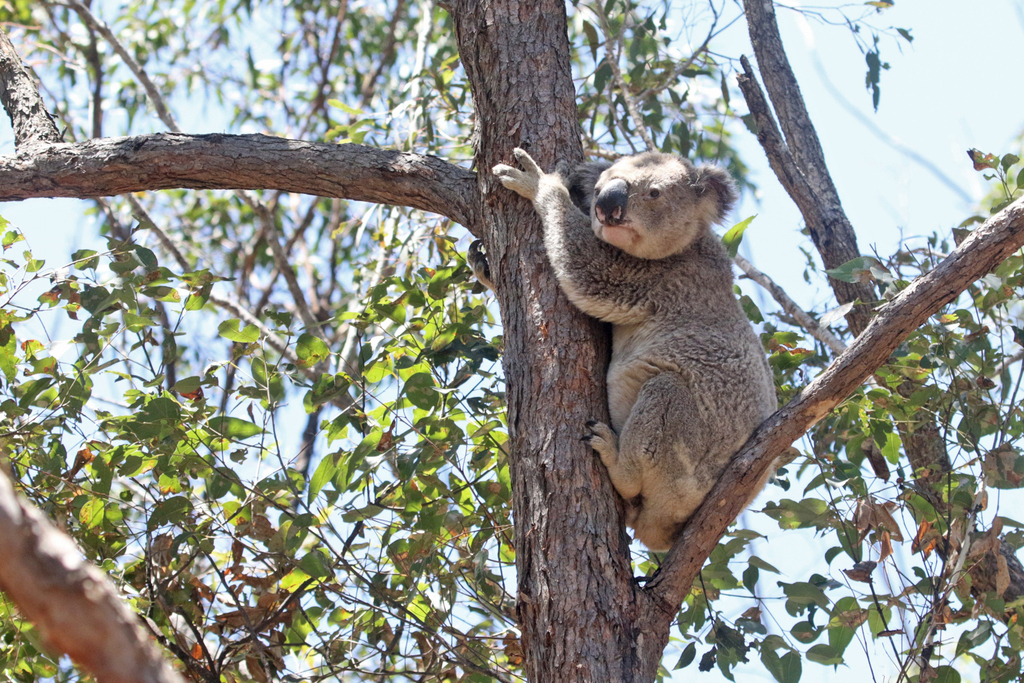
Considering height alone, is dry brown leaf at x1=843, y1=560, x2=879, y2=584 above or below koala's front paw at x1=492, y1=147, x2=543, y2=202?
below

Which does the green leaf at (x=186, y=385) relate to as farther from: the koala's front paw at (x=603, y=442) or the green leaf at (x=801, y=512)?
the green leaf at (x=801, y=512)

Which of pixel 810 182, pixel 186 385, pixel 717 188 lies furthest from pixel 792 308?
pixel 186 385

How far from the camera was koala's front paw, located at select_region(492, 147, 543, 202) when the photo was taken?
2.72m

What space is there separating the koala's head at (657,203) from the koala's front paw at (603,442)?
80 cm

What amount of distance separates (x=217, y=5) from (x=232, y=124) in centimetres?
120

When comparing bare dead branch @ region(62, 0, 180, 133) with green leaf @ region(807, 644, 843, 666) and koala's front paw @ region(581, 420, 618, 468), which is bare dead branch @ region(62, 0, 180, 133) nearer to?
koala's front paw @ region(581, 420, 618, 468)

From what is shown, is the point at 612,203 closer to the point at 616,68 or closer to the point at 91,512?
the point at 616,68

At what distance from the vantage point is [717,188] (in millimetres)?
3359

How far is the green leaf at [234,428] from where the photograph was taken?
3078mm

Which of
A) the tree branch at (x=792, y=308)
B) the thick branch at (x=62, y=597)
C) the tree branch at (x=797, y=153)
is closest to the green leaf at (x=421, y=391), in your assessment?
the tree branch at (x=792, y=308)

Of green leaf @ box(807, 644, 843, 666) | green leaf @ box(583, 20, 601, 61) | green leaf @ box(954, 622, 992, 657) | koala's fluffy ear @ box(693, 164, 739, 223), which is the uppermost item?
green leaf @ box(583, 20, 601, 61)

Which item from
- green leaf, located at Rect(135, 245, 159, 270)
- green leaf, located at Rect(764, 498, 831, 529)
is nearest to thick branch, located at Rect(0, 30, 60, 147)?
green leaf, located at Rect(135, 245, 159, 270)

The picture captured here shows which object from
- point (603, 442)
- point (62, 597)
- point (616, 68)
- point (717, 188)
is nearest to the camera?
point (62, 597)

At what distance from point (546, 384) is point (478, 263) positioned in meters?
0.76
